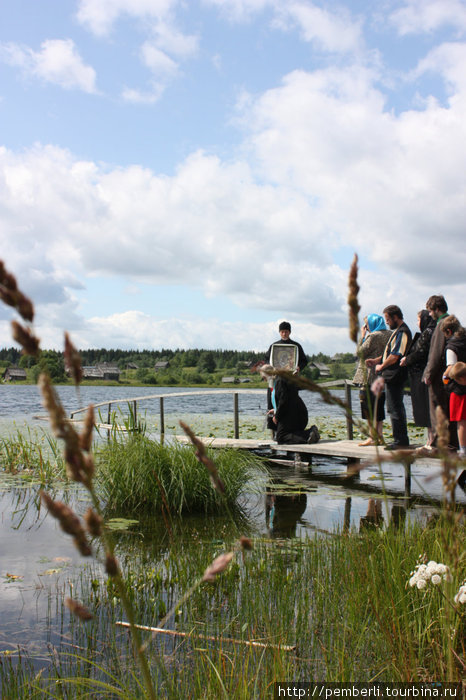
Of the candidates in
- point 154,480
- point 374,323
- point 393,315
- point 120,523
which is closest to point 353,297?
point 120,523

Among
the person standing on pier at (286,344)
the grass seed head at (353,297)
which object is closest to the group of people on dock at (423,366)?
the person standing on pier at (286,344)

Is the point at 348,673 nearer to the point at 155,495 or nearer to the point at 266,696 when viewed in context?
the point at 266,696

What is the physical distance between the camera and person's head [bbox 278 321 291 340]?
33.6ft

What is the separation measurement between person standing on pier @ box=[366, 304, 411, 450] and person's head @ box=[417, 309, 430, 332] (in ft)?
0.68

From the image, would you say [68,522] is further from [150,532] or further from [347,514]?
[347,514]

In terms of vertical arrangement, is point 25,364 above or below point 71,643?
above

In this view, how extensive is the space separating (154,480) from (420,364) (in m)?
3.83

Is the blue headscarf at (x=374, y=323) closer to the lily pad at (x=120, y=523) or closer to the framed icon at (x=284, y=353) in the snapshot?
the framed icon at (x=284, y=353)

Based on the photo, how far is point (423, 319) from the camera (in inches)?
313

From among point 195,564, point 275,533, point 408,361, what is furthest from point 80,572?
point 408,361

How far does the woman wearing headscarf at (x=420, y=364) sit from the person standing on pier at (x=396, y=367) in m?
0.11

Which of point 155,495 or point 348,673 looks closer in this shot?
point 348,673

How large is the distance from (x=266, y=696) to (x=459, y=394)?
17.2ft

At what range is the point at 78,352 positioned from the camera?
846 millimetres
